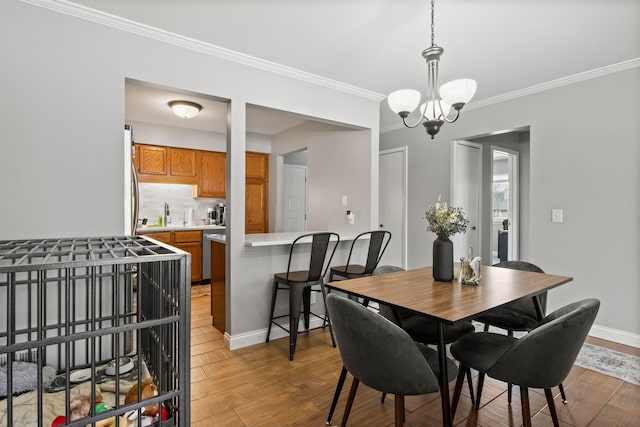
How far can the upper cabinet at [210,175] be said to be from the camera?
18.5 feet

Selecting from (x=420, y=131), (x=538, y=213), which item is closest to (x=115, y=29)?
(x=420, y=131)

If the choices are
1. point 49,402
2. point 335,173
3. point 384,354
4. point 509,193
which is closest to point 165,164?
point 335,173

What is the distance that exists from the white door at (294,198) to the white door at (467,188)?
8.88 ft

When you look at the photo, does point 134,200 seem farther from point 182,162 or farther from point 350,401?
point 182,162

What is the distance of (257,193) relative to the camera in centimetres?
606

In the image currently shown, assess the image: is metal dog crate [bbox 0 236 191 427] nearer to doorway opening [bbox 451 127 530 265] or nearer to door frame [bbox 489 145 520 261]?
doorway opening [bbox 451 127 530 265]

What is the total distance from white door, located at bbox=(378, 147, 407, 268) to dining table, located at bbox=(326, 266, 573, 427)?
98.4 inches

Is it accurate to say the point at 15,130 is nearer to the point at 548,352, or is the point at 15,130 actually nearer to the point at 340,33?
the point at 340,33

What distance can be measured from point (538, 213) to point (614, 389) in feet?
5.81

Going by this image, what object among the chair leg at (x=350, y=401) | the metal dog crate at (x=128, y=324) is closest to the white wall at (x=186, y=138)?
the metal dog crate at (x=128, y=324)

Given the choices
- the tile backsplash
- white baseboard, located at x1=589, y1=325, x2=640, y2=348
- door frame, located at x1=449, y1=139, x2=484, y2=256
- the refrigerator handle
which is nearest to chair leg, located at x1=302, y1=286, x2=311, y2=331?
the refrigerator handle

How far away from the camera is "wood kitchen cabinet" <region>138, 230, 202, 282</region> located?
197 inches

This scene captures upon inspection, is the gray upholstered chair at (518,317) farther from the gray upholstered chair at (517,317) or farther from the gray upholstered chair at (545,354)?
the gray upholstered chair at (545,354)

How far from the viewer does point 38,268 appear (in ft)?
2.79
